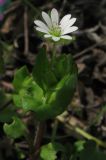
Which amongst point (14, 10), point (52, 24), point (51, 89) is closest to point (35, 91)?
point (51, 89)

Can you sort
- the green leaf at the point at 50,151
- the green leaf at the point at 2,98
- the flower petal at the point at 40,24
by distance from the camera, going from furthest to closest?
the green leaf at the point at 2,98 < the green leaf at the point at 50,151 < the flower petal at the point at 40,24

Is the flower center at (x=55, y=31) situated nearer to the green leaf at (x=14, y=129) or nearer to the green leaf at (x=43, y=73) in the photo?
the green leaf at (x=43, y=73)

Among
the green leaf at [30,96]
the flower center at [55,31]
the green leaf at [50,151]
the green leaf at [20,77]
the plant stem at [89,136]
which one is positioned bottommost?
the plant stem at [89,136]

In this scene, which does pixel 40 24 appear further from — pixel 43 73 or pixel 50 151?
pixel 50 151

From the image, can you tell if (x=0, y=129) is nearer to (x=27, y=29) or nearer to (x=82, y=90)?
(x=82, y=90)

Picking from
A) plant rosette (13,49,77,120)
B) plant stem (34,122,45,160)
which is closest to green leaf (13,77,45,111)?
plant rosette (13,49,77,120)

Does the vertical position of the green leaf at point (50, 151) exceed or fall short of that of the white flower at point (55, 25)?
it falls short

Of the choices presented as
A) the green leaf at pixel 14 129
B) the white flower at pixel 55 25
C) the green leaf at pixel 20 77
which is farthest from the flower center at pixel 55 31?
the green leaf at pixel 14 129

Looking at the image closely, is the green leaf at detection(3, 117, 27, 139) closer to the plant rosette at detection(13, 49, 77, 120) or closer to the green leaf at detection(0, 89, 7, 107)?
the plant rosette at detection(13, 49, 77, 120)
